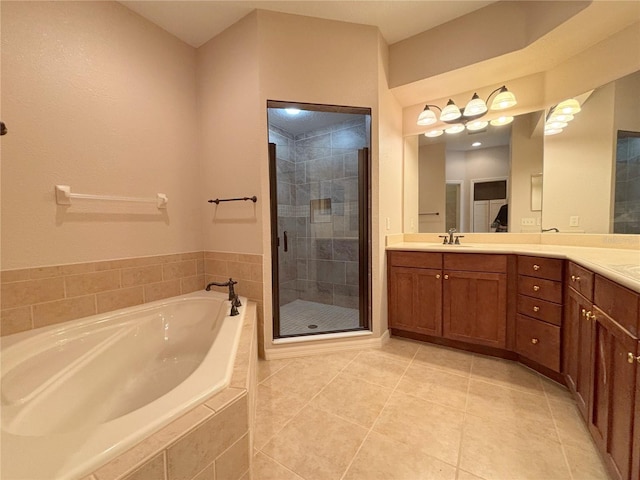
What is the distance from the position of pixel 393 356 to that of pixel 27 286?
2.34m

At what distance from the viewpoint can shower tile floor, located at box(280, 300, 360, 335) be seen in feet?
8.51

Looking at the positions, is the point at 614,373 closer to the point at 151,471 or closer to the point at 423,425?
the point at 423,425

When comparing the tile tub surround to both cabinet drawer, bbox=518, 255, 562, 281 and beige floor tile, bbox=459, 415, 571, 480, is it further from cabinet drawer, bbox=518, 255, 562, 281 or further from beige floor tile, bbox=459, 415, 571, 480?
cabinet drawer, bbox=518, 255, 562, 281

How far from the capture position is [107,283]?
1741 millimetres

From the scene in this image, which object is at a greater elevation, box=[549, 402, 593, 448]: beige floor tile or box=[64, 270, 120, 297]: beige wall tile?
box=[64, 270, 120, 297]: beige wall tile

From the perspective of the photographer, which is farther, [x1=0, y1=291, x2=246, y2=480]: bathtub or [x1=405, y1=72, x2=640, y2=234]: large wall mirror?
[x1=405, y1=72, x2=640, y2=234]: large wall mirror

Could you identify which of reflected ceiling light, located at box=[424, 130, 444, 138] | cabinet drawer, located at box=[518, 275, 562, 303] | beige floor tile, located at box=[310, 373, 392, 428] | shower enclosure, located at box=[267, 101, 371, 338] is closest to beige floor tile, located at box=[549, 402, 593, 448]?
cabinet drawer, located at box=[518, 275, 562, 303]

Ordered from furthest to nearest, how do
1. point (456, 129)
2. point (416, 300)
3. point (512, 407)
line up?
1. point (456, 129)
2. point (416, 300)
3. point (512, 407)

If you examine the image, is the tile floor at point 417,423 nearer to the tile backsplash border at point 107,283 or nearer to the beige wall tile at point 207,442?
the beige wall tile at point 207,442

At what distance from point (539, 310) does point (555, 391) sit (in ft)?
1.56

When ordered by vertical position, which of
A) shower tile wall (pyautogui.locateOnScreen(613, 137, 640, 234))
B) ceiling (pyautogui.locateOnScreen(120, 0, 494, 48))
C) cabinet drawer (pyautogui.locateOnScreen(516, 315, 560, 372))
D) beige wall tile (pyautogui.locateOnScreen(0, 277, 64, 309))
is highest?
ceiling (pyautogui.locateOnScreen(120, 0, 494, 48))

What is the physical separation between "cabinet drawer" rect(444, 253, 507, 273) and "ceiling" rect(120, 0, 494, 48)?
1813 mm

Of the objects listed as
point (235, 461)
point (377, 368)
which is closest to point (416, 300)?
point (377, 368)

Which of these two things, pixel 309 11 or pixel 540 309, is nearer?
pixel 540 309
